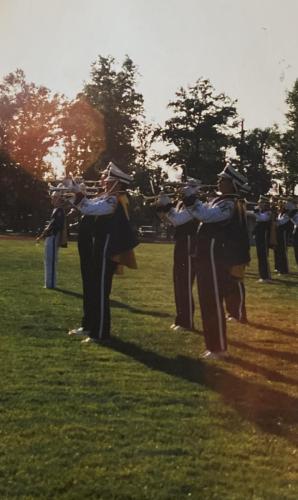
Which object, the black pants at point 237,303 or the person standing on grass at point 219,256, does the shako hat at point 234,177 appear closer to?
the person standing on grass at point 219,256

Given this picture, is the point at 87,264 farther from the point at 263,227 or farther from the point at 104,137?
the point at 104,137

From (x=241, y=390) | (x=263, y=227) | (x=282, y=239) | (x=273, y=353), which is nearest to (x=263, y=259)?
(x=263, y=227)

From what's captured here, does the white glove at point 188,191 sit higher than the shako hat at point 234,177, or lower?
lower

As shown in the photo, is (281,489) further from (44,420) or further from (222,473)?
(44,420)

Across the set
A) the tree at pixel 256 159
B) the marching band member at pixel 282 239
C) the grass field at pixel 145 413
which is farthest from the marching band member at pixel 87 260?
the tree at pixel 256 159

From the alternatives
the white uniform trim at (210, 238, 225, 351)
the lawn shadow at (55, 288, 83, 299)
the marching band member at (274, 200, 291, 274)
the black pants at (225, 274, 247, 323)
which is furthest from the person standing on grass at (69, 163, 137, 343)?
the marching band member at (274, 200, 291, 274)

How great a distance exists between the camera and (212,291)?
866 centimetres

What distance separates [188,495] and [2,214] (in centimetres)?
5518

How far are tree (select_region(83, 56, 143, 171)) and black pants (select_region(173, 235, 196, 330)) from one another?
58858mm

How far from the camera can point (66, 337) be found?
979 cm

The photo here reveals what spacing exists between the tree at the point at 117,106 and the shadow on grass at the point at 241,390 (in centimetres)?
6120

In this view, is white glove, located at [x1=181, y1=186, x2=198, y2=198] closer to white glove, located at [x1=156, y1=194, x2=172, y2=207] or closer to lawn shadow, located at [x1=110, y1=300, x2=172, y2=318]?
white glove, located at [x1=156, y1=194, x2=172, y2=207]

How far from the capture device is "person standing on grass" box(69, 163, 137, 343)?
9500 mm

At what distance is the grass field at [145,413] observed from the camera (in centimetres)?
489
